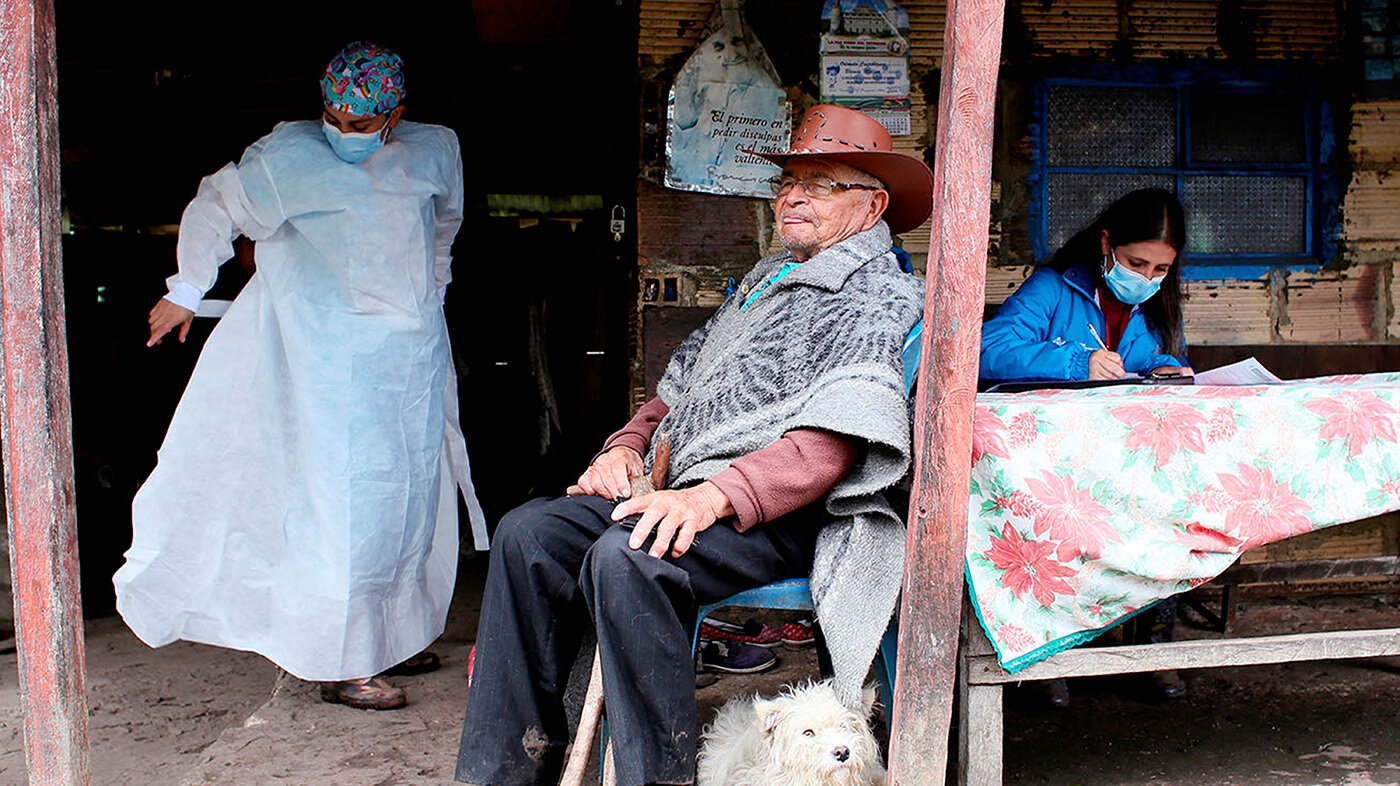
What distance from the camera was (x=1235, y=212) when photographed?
14.0 feet

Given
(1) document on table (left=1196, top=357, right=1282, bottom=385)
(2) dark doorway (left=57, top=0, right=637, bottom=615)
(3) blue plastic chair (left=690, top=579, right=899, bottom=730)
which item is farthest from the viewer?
(2) dark doorway (left=57, top=0, right=637, bottom=615)

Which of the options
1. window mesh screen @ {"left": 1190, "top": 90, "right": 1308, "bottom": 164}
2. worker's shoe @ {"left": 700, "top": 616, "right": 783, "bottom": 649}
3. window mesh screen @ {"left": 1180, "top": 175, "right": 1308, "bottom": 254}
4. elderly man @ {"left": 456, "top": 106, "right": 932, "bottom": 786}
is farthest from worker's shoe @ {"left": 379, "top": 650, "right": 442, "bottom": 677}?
window mesh screen @ {"left": 1190, "top": 90, "right": 1308, "bottom": 164}

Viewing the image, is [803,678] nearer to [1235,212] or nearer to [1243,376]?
[1243,376]

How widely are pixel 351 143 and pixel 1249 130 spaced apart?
11.0 ft

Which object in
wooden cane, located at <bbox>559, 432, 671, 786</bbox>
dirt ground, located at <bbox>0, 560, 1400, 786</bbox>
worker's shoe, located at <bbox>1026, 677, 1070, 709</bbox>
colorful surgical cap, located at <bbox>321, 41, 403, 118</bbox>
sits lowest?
dirt ground, located at <bbox>0, 560, 1400, 786</bbox>

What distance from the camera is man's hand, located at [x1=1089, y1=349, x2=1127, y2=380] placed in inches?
125

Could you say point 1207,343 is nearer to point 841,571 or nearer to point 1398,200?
point 1398,200

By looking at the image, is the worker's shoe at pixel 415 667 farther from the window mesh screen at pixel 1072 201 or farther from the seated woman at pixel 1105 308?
the window mesh screen at pixel 1072 201

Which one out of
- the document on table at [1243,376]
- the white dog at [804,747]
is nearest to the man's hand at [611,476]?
the white dog at [804,747]

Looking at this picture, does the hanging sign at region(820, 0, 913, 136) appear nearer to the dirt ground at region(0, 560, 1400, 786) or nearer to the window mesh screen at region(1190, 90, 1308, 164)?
the window mesh screen at region(1190, 90, 1308, 164)

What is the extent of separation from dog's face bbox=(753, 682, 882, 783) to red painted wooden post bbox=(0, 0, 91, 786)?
5.06ft

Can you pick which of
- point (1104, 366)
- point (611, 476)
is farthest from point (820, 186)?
point (1104, 366)

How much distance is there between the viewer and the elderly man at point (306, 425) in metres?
3.26

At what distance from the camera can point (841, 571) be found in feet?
8.06
